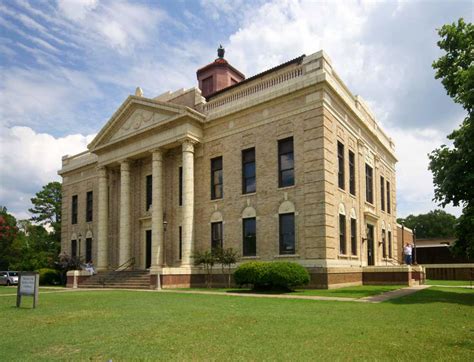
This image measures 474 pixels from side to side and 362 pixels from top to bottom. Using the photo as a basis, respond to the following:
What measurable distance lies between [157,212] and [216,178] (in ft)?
15.0

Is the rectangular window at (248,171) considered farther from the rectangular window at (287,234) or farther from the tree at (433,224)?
the tree at (433,224)

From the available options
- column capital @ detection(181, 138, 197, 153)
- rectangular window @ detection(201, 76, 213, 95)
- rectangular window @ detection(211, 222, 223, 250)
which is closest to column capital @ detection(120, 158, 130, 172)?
column capital @ detection(181, 138, 197, 153)

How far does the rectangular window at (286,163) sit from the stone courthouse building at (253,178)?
0.20 feet

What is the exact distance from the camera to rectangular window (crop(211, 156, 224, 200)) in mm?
28797

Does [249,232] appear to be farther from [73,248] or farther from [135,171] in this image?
[73,248]

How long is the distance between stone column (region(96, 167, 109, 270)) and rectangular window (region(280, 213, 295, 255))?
15.6 metres

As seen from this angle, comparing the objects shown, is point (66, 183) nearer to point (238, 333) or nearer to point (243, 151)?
point (243, 151)

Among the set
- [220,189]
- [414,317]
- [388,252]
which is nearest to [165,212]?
[220,189]

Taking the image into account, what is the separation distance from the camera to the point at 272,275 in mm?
20375

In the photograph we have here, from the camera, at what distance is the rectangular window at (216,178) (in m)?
28.8

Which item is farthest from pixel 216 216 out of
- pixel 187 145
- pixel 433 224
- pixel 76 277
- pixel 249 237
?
pixel 433 224

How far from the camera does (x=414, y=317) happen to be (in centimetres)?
1141

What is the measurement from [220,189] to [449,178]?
14725 mm

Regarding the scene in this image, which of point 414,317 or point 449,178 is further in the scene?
point 449,178
